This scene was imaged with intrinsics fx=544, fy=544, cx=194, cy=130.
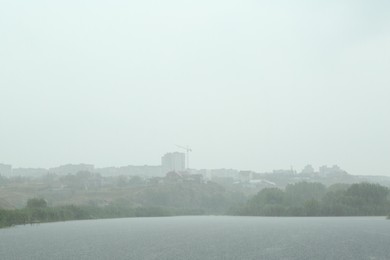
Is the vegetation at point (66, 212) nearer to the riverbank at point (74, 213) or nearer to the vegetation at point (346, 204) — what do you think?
the riverbank at point (74, 213)

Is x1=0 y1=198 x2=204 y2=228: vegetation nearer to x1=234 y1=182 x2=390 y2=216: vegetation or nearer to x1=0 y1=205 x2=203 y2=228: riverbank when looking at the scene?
x1=0 y1=205 x2=203 y2=228: riverbank

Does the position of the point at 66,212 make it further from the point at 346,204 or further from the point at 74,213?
the point at 346,204

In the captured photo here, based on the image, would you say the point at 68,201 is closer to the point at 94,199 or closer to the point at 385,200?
the point at 94,199

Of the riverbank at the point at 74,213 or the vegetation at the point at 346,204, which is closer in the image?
the riverbank at the point at 74,213

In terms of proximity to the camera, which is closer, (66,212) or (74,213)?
(66,212)

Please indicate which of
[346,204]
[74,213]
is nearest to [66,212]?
[74,213]

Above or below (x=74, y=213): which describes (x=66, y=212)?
above

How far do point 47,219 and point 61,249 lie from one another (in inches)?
2395

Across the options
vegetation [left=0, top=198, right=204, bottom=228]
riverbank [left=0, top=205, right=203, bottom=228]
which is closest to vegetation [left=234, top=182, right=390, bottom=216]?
riverbank [left=0, top=205, right=203, bottom=228]

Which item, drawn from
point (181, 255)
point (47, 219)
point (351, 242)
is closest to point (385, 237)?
point (351, 242)

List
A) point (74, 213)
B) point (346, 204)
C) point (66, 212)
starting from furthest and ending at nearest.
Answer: point (346, 204), point (74, 213), point (66, 212)

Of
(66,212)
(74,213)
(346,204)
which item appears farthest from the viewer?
(346,204)

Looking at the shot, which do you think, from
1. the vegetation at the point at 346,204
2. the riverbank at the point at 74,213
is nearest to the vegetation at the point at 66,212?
the riverbank at the point at 74,213

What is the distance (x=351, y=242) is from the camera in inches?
2911
